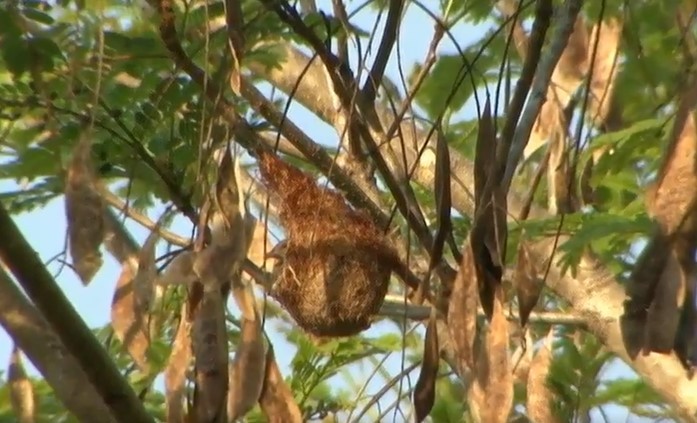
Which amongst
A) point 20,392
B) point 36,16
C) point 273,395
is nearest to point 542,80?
point 273,395

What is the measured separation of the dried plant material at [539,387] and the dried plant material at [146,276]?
0.50m

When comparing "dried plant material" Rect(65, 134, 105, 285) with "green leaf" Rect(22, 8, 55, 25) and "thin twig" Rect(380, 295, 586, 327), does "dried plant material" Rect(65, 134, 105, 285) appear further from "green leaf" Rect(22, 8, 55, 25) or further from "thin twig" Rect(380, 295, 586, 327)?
"thin twig" Rect(380, 295, 586, 327)

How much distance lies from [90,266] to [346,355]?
978 mm

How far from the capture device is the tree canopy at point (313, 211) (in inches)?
47.1

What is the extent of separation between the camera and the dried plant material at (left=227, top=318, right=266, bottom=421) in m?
1.23

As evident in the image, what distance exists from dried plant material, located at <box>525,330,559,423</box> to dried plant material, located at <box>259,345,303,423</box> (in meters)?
0.36

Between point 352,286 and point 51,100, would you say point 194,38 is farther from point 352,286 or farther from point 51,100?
point 352,286

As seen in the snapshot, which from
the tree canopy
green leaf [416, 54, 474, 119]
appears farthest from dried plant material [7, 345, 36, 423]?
green leaf [416, 54, 474, 119]

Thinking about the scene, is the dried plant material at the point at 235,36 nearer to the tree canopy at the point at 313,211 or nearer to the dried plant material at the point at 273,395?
the tree canopy at the point at 313,211

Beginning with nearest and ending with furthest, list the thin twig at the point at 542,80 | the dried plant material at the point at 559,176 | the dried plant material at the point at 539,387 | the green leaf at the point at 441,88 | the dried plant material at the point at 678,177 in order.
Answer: the dried plant material at the point at 678,177
the thin twig at the point at 542,80
the dried plant material at the point at 539,387
the dried plant material at the point at 559,176
the green leaf at the point at 441,88

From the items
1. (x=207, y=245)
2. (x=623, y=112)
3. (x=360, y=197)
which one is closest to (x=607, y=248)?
(x=623, y=112)

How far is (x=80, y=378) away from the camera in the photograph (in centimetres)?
132

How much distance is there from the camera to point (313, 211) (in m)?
1.35

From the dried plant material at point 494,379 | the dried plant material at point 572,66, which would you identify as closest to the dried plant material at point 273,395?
the dried plant material at point 494,379
